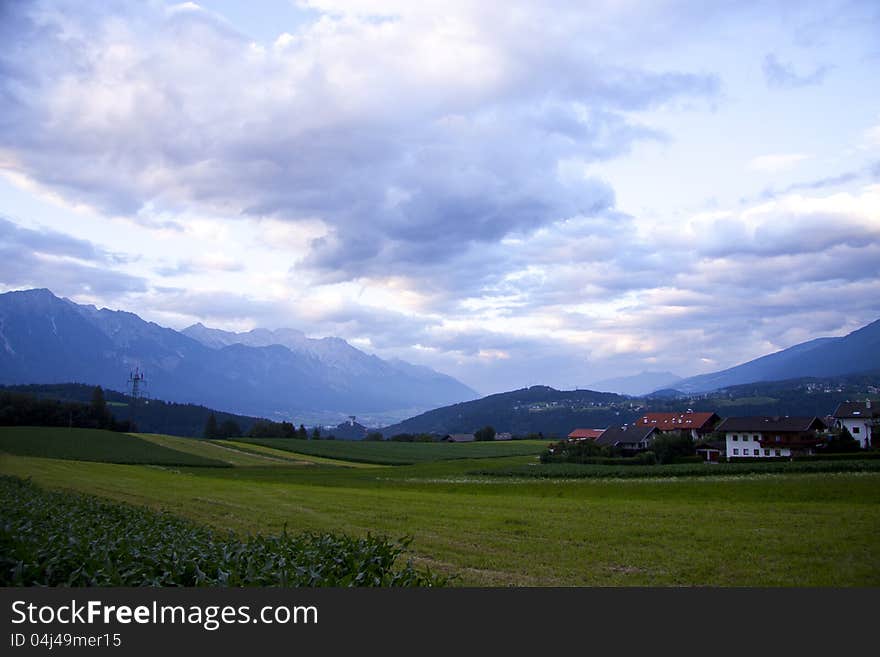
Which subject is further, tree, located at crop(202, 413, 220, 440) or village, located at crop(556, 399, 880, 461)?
tree, located at crop(202, 413, 220, 440)

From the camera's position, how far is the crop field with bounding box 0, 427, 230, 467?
74.4 metres

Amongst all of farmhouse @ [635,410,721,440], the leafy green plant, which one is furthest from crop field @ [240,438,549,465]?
the leafy green plant

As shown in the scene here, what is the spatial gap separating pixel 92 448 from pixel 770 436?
286 ft

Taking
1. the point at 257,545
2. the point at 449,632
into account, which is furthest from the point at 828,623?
the point at 257,545

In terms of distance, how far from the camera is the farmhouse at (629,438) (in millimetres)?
92750

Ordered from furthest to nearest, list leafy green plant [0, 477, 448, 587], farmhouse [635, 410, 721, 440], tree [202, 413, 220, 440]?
tree [202, 413, 220, 440]
farmhouse [635, 410, 721, 440]
leafy green plant [0, 477, 448, 587]

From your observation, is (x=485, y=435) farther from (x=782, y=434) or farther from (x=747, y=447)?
(x=782, y=434)

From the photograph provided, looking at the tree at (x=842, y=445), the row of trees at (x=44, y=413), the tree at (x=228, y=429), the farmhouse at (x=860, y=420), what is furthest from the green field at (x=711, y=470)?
the tree at (x=228, y=429)

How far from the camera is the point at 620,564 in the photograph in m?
15.8

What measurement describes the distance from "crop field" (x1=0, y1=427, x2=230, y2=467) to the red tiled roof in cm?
6552

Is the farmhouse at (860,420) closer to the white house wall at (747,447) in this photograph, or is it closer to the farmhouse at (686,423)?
the white house wall at (747,447)

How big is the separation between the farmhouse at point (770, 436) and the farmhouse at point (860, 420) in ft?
11.1

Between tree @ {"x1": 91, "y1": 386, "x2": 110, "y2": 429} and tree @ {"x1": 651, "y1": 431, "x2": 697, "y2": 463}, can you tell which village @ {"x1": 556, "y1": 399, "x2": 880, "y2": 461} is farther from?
tree @ {"x1": 91, "y1": 386, "x2": 110, "y2": 429}

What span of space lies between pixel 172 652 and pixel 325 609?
1.28 m
